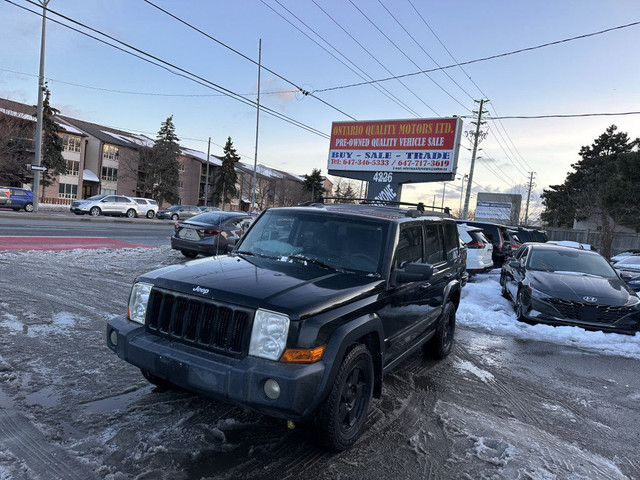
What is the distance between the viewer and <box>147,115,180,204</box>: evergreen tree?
5834cm

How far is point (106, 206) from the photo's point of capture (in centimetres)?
3403

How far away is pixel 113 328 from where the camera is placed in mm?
3373

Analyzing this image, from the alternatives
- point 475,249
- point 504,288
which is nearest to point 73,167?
point 475,249

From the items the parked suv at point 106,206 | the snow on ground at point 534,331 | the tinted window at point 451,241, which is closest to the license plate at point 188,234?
the snow on ground at point 534,331

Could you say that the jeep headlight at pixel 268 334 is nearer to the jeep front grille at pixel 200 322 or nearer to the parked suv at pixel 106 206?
the jeep front grille at pixel 200 322

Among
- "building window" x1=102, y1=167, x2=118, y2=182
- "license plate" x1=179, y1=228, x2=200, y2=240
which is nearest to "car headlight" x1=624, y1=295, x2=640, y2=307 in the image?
"license plate" x1=179, y1=228, x2=200, y2=240

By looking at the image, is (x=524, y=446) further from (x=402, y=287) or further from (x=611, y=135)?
(x=611, y=135)

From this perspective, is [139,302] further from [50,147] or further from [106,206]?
[50,147]

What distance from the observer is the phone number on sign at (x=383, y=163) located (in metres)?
14.8

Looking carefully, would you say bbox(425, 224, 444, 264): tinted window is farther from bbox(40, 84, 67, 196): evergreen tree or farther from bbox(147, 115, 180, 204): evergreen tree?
bbox(147, 115, 180, 204): evergreen tree

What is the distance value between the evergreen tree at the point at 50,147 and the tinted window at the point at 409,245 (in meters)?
49.6

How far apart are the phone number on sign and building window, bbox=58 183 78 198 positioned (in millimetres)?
51259

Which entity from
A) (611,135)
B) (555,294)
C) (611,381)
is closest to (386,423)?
(611,381)

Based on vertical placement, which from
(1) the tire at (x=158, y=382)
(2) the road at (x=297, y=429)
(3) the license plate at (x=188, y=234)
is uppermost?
(3) the license plate at (x=188, y=234)
